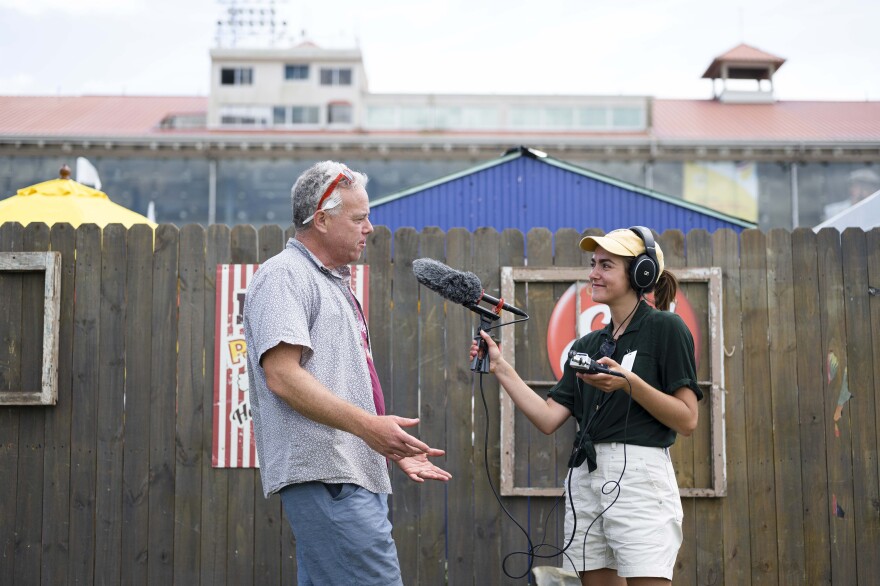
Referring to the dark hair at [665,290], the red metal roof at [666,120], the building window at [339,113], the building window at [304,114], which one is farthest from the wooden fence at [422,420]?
the building window at [304,114]

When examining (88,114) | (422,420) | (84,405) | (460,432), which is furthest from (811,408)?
(88,114)

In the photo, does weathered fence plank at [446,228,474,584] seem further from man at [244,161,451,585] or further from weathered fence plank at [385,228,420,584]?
man at [244,161,451,585]

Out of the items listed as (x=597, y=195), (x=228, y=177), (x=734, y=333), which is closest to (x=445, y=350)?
(x=734, y=333)

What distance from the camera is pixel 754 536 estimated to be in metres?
5.07

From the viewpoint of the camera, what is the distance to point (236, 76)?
3922 centimetres

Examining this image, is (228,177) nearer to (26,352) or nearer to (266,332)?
(26,352)

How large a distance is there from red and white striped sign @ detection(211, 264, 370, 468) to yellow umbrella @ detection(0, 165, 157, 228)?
1.73 meters

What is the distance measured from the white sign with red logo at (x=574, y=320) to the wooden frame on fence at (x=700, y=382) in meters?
0.05

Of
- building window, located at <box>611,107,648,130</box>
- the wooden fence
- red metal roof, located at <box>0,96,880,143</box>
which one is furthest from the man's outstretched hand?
building window, located at <box>611,107,648,130</box>

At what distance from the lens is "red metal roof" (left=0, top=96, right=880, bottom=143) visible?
30.9 meters

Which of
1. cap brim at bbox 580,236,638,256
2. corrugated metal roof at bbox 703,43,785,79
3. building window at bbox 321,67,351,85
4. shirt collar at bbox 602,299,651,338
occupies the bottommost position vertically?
shirt collar at bbox 602,299,651,338

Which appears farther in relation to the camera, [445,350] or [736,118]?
[736,118]

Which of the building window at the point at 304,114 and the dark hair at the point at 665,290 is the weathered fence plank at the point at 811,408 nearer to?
the dark hair at the point at 665,290

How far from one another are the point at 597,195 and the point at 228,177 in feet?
71.9
